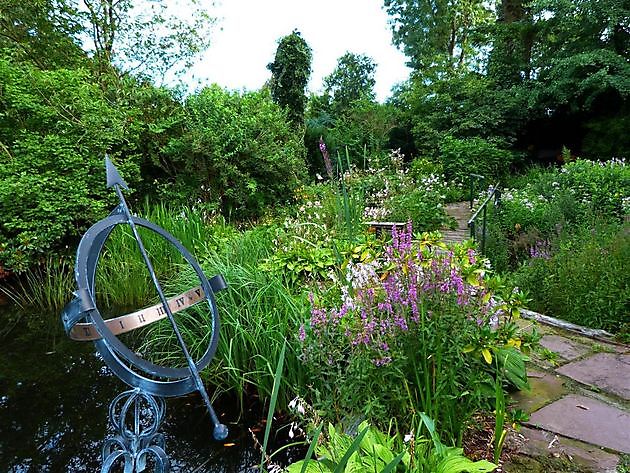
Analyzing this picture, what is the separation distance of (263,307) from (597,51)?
983 centimetres

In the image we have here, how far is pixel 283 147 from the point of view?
7.57m

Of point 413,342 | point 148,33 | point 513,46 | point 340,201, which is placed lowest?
point 413,342

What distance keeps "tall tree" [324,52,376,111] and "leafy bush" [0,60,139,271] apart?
16459mm

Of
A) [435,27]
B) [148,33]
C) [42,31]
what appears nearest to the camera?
Answer: [42,31]

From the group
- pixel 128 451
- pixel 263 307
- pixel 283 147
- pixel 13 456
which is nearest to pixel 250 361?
pixel 263 307

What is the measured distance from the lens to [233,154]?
6.86 metres

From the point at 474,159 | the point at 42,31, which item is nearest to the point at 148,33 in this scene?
the point at 42,31

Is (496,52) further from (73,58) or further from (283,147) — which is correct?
(73,58)

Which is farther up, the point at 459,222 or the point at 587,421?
the point at 459,222

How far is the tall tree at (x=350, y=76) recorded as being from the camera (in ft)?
69.8

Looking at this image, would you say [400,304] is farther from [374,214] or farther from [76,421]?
[374,214]

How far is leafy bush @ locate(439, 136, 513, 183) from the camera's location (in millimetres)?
10375

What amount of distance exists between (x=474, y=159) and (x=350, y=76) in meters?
12.8

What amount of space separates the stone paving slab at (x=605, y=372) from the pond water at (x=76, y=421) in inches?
73.4
